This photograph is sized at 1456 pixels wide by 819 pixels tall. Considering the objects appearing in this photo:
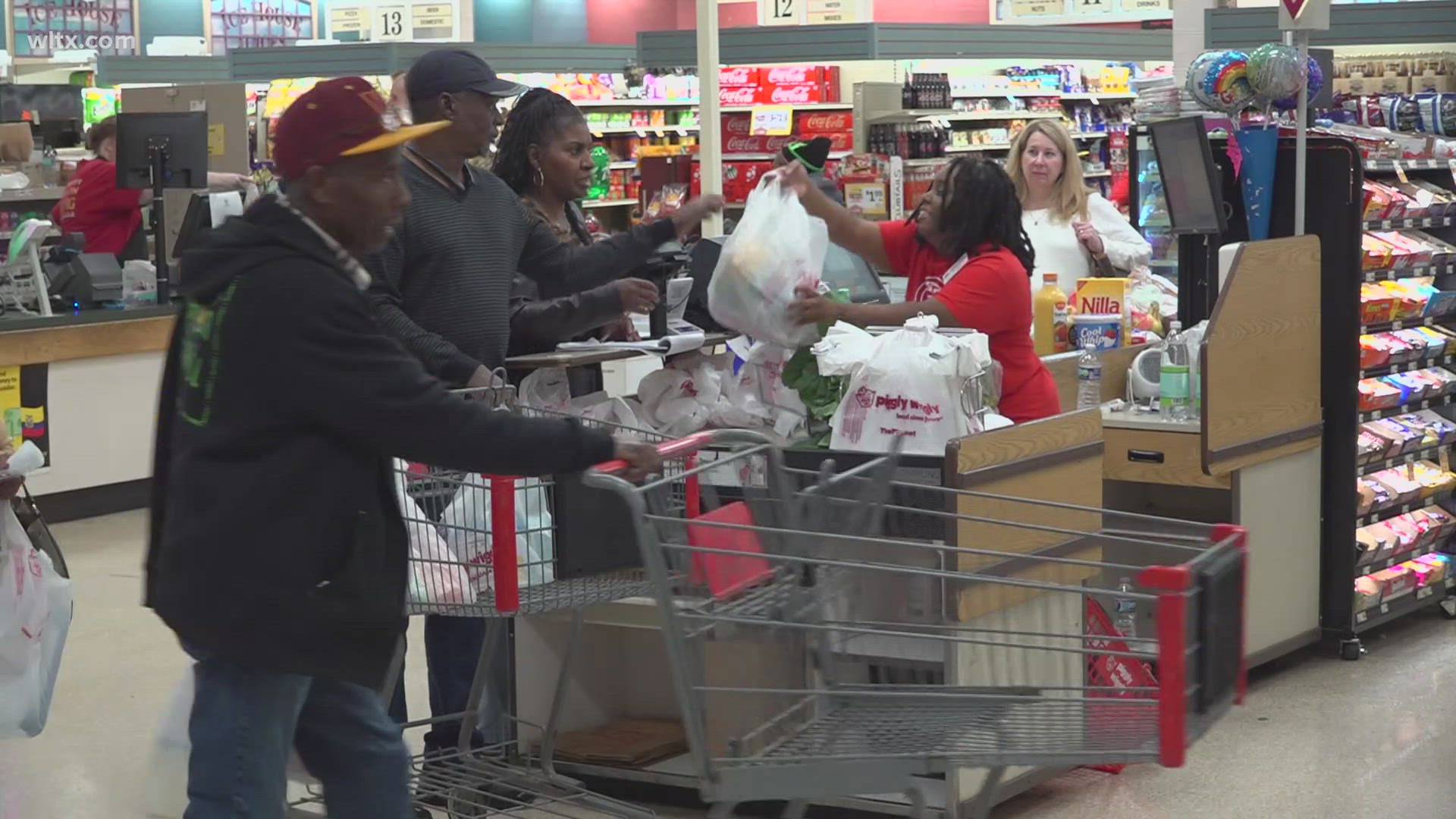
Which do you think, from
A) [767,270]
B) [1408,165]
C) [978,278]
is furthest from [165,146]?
[1408,165]

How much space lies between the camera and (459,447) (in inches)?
91.6

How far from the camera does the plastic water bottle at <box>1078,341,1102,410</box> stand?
487 cm

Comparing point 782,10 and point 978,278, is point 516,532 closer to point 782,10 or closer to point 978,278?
point 978,278

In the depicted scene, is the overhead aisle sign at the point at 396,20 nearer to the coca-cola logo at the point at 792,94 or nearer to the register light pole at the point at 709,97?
the coca-cola logo at the point at 792,94

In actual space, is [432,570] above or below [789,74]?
below

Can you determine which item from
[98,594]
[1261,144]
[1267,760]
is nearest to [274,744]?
[1267,760]

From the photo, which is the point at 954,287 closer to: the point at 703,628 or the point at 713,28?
the point at 703,628

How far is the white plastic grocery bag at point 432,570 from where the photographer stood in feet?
10.4

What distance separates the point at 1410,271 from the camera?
5.54 metres

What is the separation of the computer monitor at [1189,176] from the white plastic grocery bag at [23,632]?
320 centimetres

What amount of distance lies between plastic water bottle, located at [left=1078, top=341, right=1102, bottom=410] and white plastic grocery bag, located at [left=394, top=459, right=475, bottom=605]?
7.34ft

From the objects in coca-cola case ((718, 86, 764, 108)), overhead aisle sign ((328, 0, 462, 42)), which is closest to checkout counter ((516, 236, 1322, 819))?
coca-cola case ((718, 86, 764, 108))

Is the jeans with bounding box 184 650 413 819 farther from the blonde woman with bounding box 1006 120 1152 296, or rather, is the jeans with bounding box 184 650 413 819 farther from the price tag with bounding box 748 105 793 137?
the price tag with bounding box 748 105 793 137

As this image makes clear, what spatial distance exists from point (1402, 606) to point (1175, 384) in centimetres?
121
